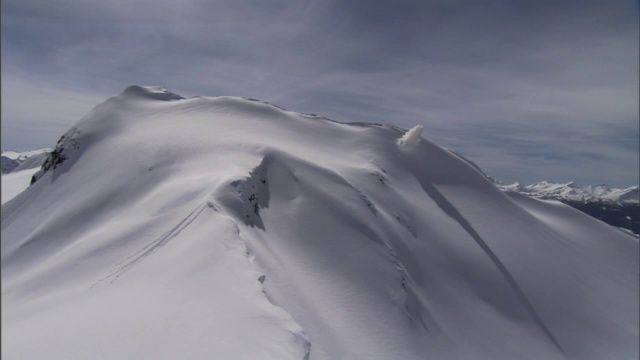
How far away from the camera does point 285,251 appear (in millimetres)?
22984

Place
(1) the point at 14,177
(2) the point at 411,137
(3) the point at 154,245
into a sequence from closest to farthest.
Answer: (3) the point at 154,245, (2) the point at 411,137, (1) the point at 14,177

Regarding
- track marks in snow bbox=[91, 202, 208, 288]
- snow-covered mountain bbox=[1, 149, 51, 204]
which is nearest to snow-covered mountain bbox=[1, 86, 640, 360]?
track marks in snow bbox=[91, 202, 208, 288]

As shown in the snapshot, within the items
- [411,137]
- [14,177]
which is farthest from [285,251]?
[14,177]

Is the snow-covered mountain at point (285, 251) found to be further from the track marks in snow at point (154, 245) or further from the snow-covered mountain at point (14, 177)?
the snow-covered mountain at point (14, 177)

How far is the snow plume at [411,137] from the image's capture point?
4738cm

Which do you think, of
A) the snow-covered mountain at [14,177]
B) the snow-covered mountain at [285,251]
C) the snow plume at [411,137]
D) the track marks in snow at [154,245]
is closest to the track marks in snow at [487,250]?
the snow-covered mountain at [285,251]

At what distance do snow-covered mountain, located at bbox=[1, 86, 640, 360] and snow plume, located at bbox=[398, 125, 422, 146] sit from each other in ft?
0.53

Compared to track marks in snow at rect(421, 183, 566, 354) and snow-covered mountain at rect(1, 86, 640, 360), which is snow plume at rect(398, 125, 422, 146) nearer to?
snow-covered mountain at rect(1, 86, 640, 360)

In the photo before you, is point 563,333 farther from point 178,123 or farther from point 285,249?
point 178,123

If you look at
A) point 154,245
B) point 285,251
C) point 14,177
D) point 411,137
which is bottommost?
point 285,251

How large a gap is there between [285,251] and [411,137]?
2845cm

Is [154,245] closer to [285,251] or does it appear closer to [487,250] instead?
[285,251]

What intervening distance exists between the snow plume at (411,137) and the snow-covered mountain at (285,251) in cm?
16

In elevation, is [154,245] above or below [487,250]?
above
